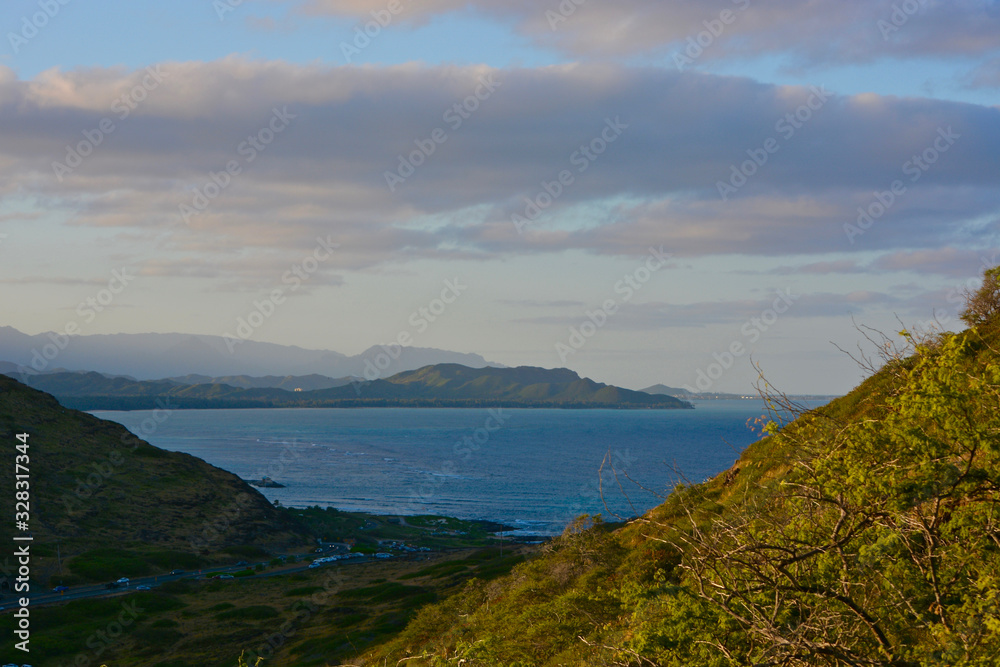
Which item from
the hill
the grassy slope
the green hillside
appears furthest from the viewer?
the hill

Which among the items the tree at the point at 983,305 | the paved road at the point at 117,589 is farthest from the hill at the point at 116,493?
the tree at the point at 983,305

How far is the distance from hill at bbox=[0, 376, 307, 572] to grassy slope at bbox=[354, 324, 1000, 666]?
6350cm

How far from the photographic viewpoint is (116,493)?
3775 inches

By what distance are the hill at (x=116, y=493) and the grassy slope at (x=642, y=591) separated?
208 ft

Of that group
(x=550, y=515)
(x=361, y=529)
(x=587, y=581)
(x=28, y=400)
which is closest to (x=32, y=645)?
(x=587, y=581)

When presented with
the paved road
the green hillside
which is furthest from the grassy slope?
the paved road

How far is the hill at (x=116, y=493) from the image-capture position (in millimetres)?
85125

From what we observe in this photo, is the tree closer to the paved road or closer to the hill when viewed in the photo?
the paved road

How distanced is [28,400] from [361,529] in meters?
52.8

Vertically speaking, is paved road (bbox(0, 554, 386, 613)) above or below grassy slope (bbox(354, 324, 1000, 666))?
below

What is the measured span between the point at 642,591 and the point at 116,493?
4009 inches

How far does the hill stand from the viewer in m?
85.1

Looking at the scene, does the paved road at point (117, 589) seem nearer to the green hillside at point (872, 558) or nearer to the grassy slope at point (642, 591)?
the grassy slope at point (642, 591)

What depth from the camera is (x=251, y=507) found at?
3895 inches
